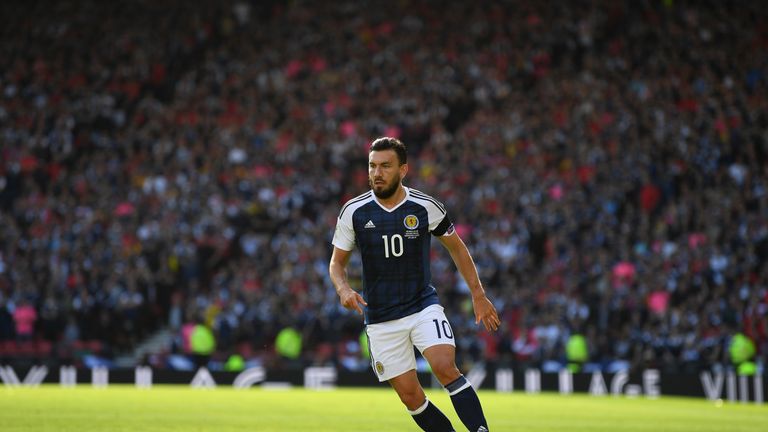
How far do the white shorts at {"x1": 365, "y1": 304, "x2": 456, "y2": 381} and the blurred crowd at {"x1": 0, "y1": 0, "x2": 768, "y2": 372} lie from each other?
55.5 feet

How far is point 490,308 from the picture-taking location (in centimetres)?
888

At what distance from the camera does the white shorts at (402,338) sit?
8.69m

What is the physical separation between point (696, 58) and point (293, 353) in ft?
50.2

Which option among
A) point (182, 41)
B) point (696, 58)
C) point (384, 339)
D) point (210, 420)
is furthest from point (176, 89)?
point (384, 339)

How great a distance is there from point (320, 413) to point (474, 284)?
7.94 meters

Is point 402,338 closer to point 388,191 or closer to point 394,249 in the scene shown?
point 394,249

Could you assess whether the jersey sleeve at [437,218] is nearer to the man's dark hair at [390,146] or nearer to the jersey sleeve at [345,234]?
the man's dark hair at [390,146]

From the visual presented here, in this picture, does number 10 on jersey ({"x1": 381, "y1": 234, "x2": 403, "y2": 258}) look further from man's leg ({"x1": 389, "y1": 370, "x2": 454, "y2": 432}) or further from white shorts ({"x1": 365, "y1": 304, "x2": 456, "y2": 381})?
man's leg ({"x1": 389, "y1": 370, "x2": 454, "y2": 432})

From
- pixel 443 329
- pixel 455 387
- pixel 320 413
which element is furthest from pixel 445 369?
pixel 320 413

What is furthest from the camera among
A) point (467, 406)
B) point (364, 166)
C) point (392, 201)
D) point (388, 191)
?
point (364, 166)

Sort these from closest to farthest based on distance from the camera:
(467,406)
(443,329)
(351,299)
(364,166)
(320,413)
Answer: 1. (351,299)
2. (467,406)
3. (443,329)
4. (320,413)
5. (364,166)

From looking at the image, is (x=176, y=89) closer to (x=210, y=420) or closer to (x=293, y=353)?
(x=293, y=353)

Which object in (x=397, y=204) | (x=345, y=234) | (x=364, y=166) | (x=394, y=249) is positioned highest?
(x=364, y=166)

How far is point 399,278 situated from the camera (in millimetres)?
8836
